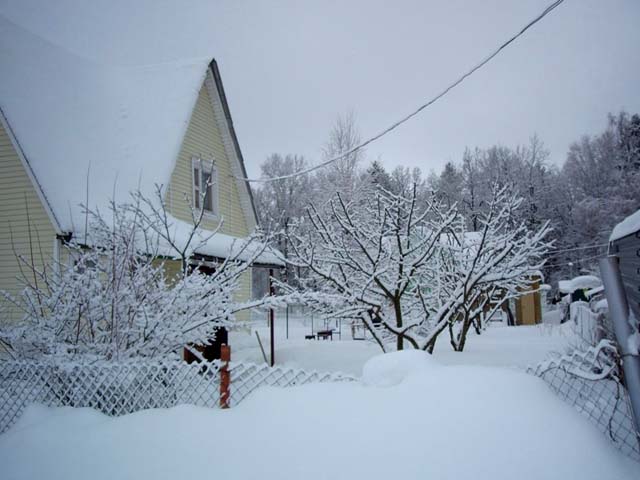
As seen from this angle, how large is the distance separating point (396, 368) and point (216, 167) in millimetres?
10083

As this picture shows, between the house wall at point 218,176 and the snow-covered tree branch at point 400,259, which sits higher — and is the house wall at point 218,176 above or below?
above

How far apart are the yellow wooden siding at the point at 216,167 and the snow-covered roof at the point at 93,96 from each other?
498mm

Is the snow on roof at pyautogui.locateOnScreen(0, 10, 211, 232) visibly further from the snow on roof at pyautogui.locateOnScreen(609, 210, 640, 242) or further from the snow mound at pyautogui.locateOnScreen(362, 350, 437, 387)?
the snow on roof at pyautogui.locateOnScreen(609, 210, 640, 242)

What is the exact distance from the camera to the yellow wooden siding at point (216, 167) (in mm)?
10359

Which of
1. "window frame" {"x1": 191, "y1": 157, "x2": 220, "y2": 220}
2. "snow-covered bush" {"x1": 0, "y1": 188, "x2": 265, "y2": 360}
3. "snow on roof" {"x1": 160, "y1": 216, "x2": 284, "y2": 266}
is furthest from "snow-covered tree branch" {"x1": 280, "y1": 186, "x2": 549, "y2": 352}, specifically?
"window frame" {"x1": 191, "y1": 157, "x2": 220, "y2": 220}

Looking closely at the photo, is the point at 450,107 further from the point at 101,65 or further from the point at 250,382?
the point at 250,382

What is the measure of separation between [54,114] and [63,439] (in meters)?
8.07

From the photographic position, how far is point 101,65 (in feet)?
40.4

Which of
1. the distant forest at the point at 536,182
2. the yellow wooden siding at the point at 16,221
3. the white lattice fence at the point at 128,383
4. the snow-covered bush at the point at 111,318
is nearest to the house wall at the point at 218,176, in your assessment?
the yellow wooden siding at the point at 16,221

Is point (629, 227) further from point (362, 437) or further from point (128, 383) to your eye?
point (128, 383)

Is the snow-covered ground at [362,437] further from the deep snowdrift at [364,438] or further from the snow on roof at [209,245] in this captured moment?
the snow on roof at [209,245]

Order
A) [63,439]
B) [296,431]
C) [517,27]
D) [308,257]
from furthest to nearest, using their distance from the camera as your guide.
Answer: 1. [308,257]
2. [517,27]
3. [63,439]
4. [296,431]

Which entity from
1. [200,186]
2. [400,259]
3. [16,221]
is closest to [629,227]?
[400,259]

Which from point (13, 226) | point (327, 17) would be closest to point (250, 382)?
point (13, 226)
